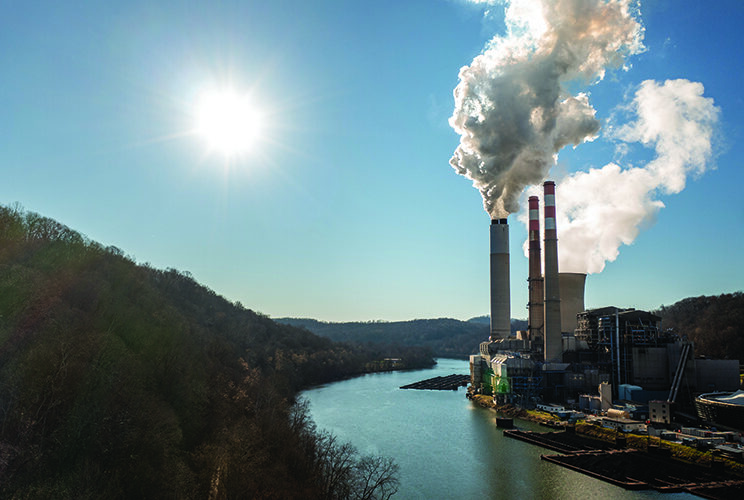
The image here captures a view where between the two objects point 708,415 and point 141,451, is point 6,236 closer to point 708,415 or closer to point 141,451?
point 141,451

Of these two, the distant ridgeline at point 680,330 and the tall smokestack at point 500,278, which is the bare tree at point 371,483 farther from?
the distant ridgeline at point 680,330

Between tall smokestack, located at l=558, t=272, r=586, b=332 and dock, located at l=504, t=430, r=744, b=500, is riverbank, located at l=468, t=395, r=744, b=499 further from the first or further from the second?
tall smokestack, located at l=558, t=272, r=586, b=332

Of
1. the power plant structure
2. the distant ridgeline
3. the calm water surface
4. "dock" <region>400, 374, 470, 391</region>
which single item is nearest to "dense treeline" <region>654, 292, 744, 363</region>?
the distant ridgeline

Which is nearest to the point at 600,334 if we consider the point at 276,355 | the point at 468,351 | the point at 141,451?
the point at 276,355

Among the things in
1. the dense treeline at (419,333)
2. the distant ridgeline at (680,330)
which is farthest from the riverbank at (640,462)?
the dense treeline at (419,333)

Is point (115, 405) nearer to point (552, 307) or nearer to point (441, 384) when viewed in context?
point (552, 307)
